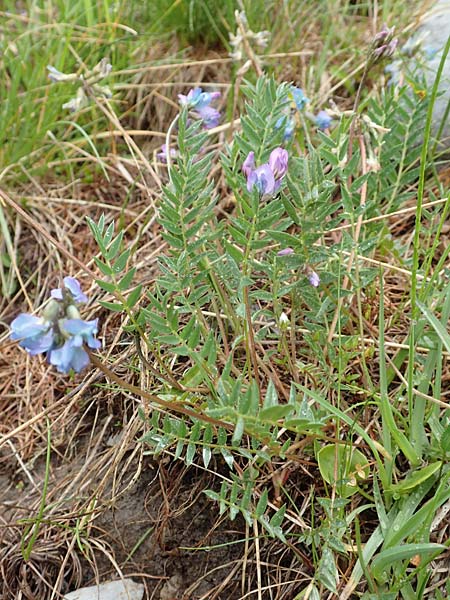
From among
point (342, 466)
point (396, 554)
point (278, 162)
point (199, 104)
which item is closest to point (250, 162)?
point (278, 162)

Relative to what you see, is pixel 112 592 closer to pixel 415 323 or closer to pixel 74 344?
pixel 74 344

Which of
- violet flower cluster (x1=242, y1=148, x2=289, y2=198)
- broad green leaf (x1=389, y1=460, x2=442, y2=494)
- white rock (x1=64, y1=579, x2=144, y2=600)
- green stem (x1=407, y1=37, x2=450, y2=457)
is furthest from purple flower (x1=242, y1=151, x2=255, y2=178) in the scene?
white rock (x1=64, y1=579, x2=144, y2=600)

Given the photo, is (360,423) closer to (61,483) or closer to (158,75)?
(61,483)

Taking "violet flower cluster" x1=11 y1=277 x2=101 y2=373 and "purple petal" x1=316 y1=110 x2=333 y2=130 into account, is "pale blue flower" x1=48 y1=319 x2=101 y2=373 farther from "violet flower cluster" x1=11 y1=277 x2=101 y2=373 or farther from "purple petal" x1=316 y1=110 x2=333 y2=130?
"purple petal" x1=316 y1=110 x2=333 y2=130

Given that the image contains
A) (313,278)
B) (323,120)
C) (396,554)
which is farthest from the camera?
(323,120)

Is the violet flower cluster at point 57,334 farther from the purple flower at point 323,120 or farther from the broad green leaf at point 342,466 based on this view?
the purple flower at point 323,120

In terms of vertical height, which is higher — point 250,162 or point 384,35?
point 384,35

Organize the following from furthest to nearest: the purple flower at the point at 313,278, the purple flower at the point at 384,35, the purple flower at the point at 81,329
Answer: the purple flower at the point at 384,35
the purple flower at the point at 313,278
the purple flower at the point at 81,329

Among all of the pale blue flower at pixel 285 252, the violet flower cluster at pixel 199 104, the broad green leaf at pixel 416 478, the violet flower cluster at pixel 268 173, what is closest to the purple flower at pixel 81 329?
the violet flower cluster at pixel 268 173
